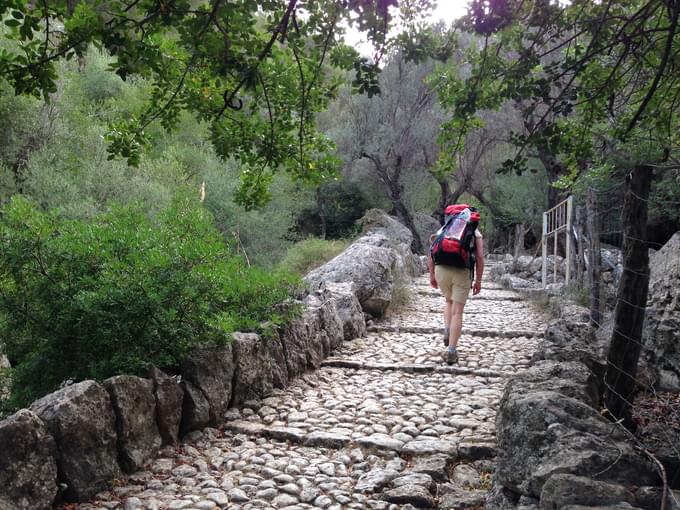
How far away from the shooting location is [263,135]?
3.96m

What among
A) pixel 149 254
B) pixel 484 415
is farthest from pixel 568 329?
pixel 149 254

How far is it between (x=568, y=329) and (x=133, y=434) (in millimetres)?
4436

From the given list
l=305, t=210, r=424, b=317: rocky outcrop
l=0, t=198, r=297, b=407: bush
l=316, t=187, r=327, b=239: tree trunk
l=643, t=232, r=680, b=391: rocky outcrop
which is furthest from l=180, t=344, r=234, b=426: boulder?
l=316, t=187, r=327, b=239: tree trunk

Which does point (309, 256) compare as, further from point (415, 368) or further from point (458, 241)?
point (415, 368)

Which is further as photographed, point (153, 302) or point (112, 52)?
point (153, 302)

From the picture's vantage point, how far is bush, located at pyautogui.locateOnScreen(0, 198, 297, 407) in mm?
3902

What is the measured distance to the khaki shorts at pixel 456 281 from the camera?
6715 mm

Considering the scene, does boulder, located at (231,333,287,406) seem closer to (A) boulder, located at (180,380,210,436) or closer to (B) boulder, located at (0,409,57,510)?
(A) boulder, located at (180,380,210,436)

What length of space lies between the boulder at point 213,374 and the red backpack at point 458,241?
3.00 meters

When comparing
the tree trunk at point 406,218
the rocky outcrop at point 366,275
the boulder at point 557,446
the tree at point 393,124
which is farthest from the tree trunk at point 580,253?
the tree trunk at point 406,218

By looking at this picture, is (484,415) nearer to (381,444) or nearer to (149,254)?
(381,444)

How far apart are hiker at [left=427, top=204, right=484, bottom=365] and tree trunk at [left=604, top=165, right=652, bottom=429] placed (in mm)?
2858

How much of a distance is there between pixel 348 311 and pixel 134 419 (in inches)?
185

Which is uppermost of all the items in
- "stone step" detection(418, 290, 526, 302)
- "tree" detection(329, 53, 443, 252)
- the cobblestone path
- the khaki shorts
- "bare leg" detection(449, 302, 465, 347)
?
"tree" detection(329, 53, 443, 252)
